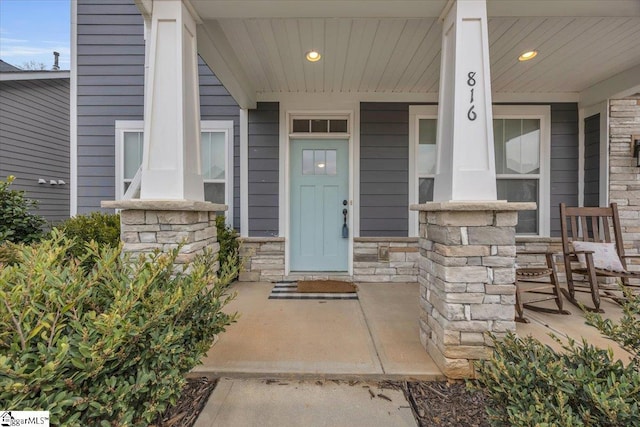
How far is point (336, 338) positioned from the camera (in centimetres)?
242

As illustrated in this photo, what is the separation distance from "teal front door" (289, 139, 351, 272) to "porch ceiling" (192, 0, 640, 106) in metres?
0.80

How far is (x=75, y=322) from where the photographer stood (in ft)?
3.67

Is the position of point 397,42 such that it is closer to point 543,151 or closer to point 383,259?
point 383,259

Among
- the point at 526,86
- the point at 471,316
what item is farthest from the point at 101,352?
the point at 526,86

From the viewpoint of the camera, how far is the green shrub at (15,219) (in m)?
3.32

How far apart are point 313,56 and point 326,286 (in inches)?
103

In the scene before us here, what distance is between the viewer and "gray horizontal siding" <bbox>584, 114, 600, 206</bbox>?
13.0 ft

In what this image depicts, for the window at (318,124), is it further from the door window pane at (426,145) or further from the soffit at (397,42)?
the door window pane at (426,145)

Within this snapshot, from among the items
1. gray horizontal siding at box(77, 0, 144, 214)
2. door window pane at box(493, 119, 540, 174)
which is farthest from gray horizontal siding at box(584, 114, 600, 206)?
gray horizontal siding at box(77, 0, 144, 214)

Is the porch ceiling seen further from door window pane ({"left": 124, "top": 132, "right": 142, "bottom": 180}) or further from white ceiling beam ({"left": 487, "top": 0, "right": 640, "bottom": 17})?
door window pane ({"left": 124, "top": 132, "right": 142, "bottom": 180})

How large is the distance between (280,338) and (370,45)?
273 centimetres

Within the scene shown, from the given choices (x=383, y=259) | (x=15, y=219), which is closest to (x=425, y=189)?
(x=383, y=259)

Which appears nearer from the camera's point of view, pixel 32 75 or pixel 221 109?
pixel 221 109

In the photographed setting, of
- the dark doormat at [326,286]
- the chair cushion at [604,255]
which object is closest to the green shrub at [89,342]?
the dark doormat at [326,286]
